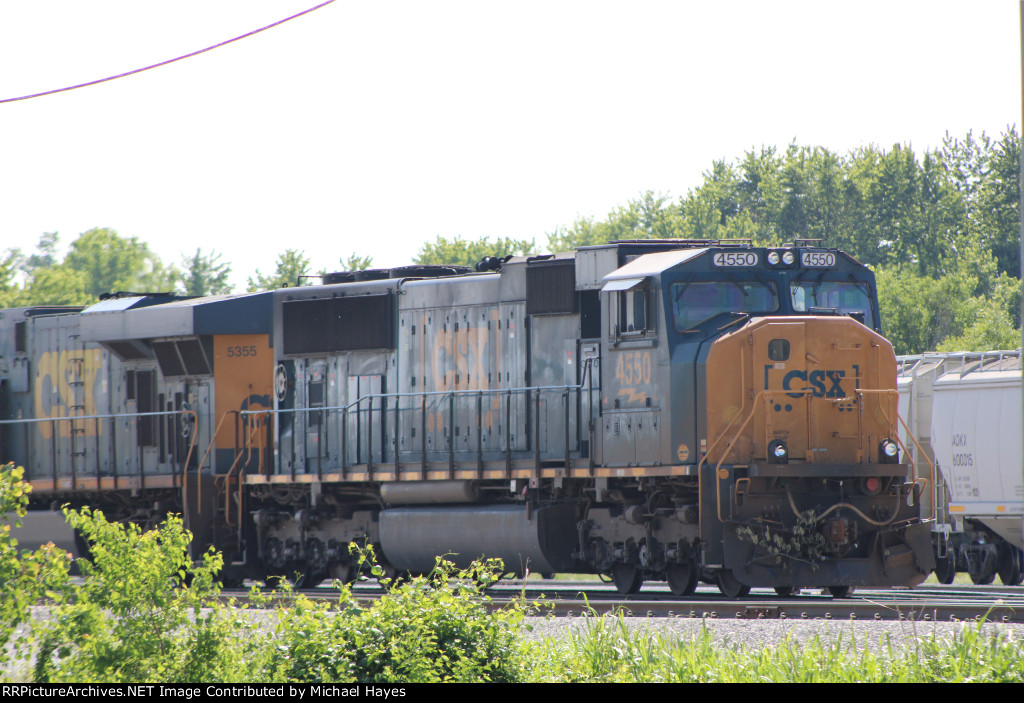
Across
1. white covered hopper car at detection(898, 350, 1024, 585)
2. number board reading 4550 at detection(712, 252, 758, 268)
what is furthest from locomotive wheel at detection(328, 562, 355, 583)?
white covered hopper car at detection(898, 350, 1024, 585)

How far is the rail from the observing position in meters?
14.5

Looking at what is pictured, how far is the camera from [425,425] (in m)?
15.6

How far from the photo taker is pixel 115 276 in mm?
77250

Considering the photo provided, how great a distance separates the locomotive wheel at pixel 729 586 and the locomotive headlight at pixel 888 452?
1.85 metres

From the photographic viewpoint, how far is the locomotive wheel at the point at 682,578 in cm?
1349

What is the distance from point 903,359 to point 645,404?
36.7 feet

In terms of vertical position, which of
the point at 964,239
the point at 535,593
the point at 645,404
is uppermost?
the point at 964,239

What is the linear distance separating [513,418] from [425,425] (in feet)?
3.52

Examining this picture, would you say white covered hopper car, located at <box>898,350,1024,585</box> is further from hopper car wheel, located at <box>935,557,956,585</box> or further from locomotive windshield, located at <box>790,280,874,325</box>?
locomotive windshield, located at <box>790,280,874,325</box>

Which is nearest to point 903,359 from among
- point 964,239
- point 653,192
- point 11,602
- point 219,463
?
point 219,463

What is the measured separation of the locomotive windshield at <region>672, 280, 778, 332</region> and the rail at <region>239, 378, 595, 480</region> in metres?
1.36

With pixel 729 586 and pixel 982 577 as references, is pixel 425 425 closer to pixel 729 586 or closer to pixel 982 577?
pixel 729 586
